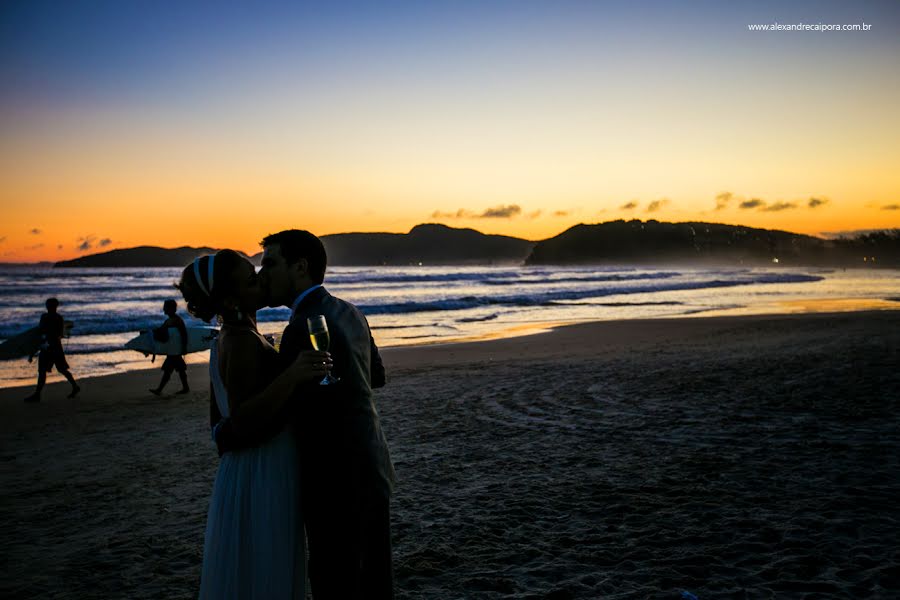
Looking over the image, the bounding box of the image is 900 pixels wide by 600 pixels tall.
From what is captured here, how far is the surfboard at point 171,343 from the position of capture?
11.8 m

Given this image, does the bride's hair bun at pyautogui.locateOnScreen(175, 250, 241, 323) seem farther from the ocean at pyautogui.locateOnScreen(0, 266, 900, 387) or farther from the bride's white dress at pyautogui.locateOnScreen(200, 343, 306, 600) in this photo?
the ocean at pyautogui.locateOnScreen(0, 266, 900, 387)

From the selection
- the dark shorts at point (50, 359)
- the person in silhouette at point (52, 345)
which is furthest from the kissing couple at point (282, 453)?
the person in silhouette at point (52, 345)

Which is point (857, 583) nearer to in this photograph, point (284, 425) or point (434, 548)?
point (434, 548)

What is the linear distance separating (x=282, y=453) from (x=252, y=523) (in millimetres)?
290

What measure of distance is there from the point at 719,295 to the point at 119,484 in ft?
125

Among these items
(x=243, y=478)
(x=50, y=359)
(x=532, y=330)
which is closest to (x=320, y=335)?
(x=243, y=478)

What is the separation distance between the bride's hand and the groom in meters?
0.12

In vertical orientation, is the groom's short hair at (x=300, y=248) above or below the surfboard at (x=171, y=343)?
above

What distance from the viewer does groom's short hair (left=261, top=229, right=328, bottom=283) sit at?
8.72ft

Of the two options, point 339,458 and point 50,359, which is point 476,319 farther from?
point 339,458

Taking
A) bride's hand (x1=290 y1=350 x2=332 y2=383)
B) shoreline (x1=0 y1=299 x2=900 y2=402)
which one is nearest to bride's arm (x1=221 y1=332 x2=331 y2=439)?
bride's hand (x1=290 y1=350 x2=332 y2=383)

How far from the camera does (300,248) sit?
2676 millimetres

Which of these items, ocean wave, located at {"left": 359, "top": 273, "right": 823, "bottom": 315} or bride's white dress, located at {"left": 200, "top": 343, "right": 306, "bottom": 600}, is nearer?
bride's white dress, located at {"left": 200, "top": 343, "right": 306, "bottom": 600}

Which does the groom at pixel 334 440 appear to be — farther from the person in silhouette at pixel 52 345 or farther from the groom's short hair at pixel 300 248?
the person in silhouette at pixel 52 345
